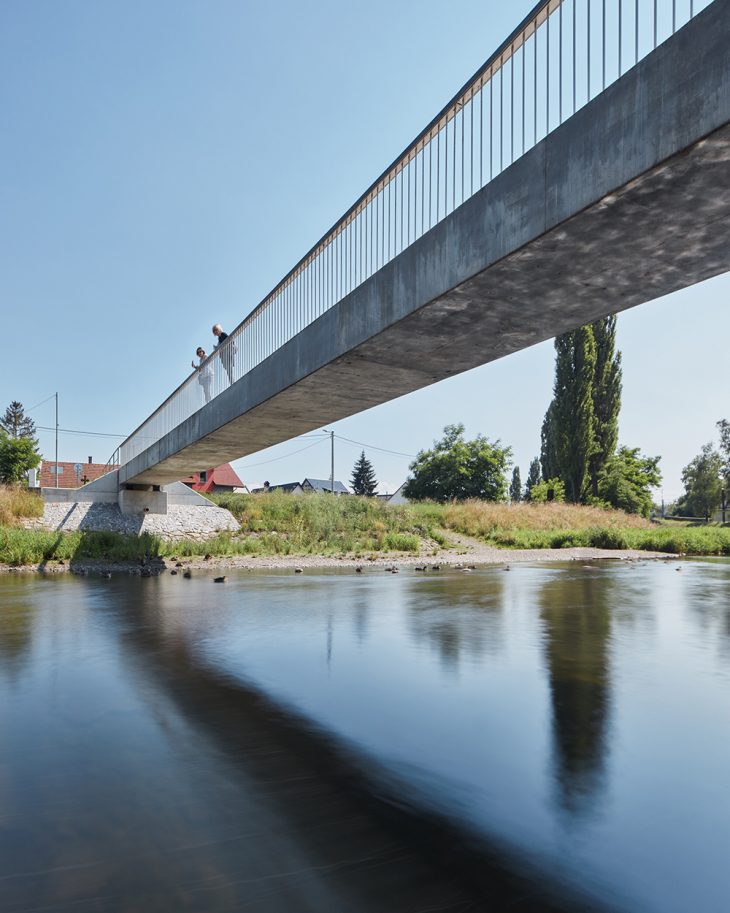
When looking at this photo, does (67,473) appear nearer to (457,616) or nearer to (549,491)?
(549,491)

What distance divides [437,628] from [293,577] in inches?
371

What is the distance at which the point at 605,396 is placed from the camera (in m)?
48.3

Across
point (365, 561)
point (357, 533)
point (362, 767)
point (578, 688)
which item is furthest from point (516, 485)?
point (362, 767)

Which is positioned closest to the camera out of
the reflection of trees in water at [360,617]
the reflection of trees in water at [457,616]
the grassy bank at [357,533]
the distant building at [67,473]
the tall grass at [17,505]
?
the reflection of trees in water at [457,616]

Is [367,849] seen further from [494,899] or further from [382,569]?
[382,569]

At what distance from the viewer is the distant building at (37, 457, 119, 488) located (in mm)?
42469

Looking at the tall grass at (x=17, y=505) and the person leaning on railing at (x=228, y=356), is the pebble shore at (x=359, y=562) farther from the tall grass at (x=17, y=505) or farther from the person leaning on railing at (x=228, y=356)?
the person leaning on railing at (x=228, y=356)

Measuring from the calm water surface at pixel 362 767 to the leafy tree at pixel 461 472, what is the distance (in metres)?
31.4

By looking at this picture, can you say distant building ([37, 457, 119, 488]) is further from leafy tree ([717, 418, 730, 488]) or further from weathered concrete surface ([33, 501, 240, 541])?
leafy tree ([717, 418, 730, 488])

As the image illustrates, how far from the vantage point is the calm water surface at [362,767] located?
364 cm

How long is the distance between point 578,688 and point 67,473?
161ft

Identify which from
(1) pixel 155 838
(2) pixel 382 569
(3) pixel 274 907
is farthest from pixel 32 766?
(2) pixel 382 569

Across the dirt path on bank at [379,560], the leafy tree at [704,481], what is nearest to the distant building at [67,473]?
the dirt path on bank at [379,560]

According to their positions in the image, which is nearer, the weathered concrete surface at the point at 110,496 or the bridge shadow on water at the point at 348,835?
the bridge shadow on water at the point at 348,835
